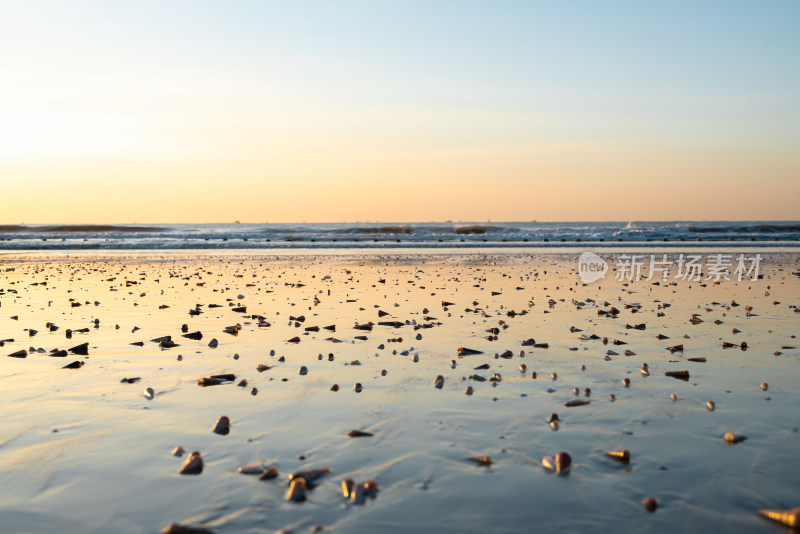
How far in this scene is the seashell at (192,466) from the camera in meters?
4.99

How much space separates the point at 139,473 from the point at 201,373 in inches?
138

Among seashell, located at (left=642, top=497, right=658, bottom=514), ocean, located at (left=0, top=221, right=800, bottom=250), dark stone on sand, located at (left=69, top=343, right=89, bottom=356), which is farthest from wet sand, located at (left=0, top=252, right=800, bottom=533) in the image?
ocean, located at (left=0, top=221, right=800, bottom=250)

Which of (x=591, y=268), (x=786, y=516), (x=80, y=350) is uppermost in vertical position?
(x=591, y=268)

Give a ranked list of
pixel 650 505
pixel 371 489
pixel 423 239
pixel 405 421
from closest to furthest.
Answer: pixel 650 505 → pixel 371 489 → pixel 405 421 → pixel 423 239

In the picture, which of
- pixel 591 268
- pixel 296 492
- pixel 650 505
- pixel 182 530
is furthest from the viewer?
pixel 591 268

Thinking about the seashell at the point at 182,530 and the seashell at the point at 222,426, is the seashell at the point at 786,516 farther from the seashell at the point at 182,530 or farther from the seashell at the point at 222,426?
the seashell at the point at 222,426

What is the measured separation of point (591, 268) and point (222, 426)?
23329 millimetres

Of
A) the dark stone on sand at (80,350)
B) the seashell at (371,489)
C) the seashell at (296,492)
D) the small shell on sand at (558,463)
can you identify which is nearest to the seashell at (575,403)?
the small shell on sand at (558,463)

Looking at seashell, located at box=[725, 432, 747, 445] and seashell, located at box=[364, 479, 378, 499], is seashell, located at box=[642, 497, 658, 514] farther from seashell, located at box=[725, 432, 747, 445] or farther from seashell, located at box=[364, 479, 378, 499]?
seashell, located at box=[364, 479, 378, 499]

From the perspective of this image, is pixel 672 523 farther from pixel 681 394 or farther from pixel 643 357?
pixel 643 357

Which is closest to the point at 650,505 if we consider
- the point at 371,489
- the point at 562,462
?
the point at 562,462

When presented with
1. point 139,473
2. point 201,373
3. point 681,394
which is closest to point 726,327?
point 681,394

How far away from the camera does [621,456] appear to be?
5164 mm

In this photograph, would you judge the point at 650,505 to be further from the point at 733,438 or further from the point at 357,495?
the point at 357,495
